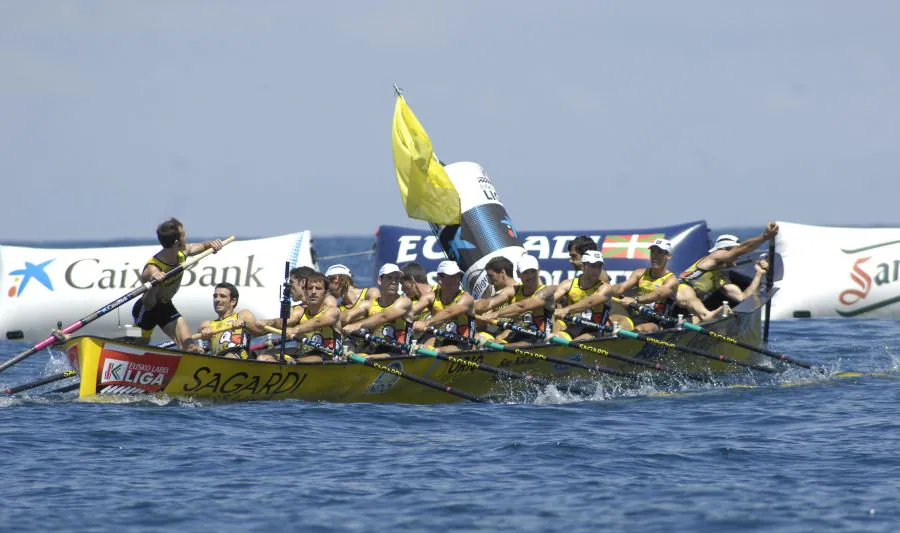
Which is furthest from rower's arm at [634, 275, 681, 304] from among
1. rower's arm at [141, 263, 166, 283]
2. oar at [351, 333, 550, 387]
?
rower's arm at [141, 263, 166, 283]

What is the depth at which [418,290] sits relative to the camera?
16.6m

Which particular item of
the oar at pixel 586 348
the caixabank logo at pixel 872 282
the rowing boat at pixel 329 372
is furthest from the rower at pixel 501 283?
the caixabank logo at pixel 872 282

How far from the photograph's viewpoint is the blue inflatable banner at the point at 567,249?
23844 millimetres

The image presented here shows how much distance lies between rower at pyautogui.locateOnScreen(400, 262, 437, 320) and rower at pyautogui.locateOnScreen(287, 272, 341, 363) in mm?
1141

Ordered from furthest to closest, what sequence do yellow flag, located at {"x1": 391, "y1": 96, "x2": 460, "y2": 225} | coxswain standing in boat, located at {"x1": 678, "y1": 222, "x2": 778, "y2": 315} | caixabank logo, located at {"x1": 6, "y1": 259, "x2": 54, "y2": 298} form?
caixabank logo, located at {"x1": 6, "y1": 259, "x2": 54, "y2": 298} → yellow flag, located at {"x1": 391, "y1": 96, "x2": 460, "y2": 225} → coxswain standing in boat, located at {"x1": 678, "y1": 222, "x2": 778, "y2": 315}

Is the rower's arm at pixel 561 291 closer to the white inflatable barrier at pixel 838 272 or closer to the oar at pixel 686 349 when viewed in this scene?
the oar at pixel 686 349

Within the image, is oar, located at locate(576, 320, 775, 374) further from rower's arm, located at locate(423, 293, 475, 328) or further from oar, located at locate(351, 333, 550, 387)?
rower's arm, located at locate(423, 293, 475, 328)

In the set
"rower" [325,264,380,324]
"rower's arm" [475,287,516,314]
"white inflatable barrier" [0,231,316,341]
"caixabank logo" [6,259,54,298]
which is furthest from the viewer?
"caixabank logo" [6,259,54,298]

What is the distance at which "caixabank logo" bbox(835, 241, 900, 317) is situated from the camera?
24638mm

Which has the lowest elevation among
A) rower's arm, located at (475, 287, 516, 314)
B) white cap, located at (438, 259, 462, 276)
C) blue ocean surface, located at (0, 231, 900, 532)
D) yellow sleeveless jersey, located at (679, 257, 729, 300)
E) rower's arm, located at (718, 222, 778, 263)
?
blue ocean surface, located at (0, 231, 900, 532)

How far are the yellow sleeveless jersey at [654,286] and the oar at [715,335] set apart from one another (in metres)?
0.19

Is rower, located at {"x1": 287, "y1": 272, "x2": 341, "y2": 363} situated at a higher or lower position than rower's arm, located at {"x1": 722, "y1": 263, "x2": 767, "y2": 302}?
lower

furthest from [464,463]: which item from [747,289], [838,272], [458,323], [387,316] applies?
[838,272]

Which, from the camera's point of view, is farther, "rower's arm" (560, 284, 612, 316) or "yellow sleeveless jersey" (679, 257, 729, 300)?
"yellow sleeveless jersey" (679, 257, 729, 300)
